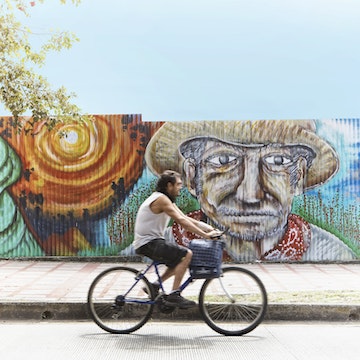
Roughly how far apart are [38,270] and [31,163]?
2214 mm

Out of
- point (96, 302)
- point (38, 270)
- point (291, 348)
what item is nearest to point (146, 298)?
point (96, 302)

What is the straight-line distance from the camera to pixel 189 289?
7781mm

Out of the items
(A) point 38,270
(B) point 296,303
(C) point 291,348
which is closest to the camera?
(C) point 291,348

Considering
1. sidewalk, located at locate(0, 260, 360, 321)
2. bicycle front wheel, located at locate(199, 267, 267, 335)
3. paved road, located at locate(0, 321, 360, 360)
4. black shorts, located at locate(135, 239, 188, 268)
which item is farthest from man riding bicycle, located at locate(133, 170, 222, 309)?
sidewalk, located at locate(0, 260, 360, 321)

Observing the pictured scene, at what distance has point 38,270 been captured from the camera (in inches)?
391

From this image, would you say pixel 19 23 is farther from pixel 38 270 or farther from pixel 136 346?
pixel 136 346

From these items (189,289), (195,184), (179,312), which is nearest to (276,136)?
(195,184)

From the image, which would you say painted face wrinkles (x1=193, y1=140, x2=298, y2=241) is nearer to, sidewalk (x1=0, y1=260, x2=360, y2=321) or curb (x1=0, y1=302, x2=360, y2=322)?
sidewalk (x1=0, y1=260, x2=360, y2=321)

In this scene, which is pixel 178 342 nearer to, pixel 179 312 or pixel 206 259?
pixel 206 259

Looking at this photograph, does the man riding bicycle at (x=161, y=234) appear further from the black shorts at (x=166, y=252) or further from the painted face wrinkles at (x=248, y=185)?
the painted face wrinkles at (x=248, y=185)

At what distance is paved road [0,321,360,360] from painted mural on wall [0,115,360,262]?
418cm

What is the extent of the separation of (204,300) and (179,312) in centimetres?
98

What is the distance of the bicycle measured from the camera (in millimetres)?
5918

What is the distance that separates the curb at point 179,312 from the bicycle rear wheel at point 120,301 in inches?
32.0
